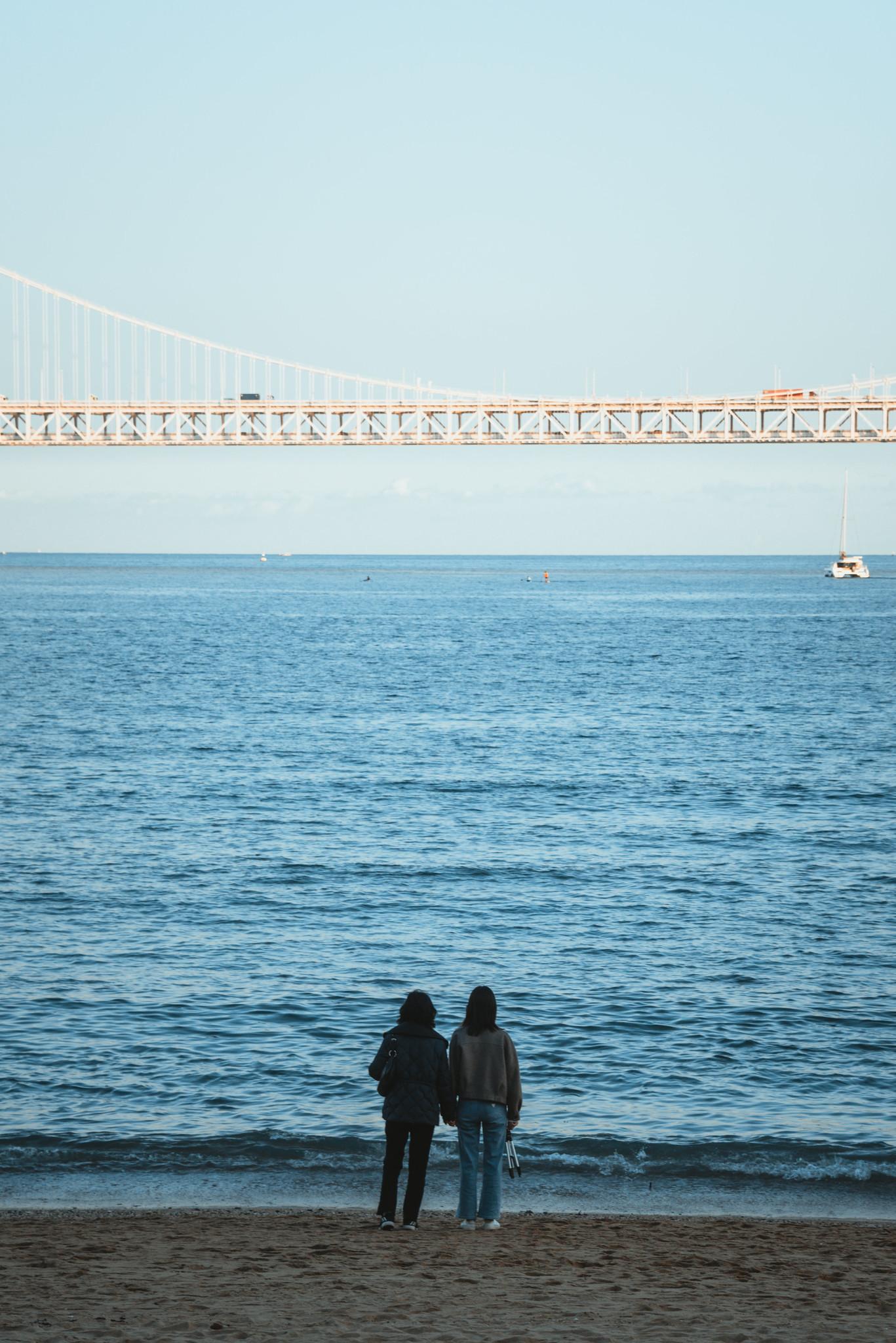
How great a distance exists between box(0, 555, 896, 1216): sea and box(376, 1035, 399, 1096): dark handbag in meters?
1.89

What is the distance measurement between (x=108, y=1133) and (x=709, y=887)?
1028 centimetres

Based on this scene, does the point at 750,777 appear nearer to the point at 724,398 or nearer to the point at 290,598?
the point at 724,398

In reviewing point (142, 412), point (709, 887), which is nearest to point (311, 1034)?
point (709, 887)

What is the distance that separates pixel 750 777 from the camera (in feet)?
96.6

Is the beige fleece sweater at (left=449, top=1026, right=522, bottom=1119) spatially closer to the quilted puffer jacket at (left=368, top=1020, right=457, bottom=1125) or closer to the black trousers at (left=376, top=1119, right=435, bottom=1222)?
the quilted puffer jacket at (left=368, top=1020, right=457, bottom=1125)

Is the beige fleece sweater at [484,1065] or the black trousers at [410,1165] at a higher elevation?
the beige fleece sweater at [484,1065]

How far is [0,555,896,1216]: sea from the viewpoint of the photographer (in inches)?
422

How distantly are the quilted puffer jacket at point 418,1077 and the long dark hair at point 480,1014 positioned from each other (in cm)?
18

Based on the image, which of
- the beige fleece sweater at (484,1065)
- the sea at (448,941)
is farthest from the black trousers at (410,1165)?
the sea at (448,941)

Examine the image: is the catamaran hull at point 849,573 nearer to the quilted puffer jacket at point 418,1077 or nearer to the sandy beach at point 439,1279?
the sandy beach at point 439,1279

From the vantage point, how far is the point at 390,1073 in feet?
27.4

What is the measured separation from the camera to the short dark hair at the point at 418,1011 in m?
8.36

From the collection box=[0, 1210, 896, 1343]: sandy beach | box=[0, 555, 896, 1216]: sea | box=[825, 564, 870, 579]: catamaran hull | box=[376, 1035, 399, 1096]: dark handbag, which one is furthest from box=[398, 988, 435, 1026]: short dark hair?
box=[825, 564, 870, 579]: catamaran hull

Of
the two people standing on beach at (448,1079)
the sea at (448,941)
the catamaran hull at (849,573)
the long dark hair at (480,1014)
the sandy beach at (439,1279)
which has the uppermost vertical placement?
the catamaran hull at (849,573)
